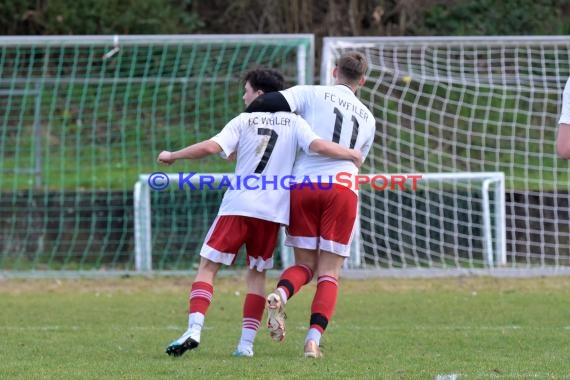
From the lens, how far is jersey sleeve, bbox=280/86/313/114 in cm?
701

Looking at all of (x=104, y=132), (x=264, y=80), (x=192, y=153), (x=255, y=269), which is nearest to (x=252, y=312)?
(x=255, y=269)

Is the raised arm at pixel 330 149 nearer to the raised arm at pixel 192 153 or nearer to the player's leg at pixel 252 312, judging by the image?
the raised arm at pixel 192 153

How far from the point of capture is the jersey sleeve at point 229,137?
22.2 feet

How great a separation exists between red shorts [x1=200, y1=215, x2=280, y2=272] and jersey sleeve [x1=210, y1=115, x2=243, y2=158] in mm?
414

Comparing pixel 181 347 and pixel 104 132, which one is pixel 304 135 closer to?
pixel 181 347

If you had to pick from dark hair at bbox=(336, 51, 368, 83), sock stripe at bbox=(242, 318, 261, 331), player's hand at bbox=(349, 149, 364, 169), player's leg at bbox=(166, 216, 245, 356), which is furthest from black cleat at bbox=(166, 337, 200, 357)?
dark hair at bbox=(336, 51, 368, 83)

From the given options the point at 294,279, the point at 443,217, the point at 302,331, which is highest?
the point at 294,279

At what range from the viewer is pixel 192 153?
667 centimetres

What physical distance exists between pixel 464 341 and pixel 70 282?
623 cm

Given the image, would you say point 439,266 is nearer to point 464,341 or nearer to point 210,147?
point 464,341

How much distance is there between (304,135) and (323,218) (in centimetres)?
54

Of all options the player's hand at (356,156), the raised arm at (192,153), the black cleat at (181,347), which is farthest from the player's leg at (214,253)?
the player's hand at (356,156)

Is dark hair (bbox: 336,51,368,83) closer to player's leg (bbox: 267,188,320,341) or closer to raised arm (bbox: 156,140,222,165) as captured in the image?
player's leg (bbox: 267,188,320,341)

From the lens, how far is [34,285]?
1253 centimetres
